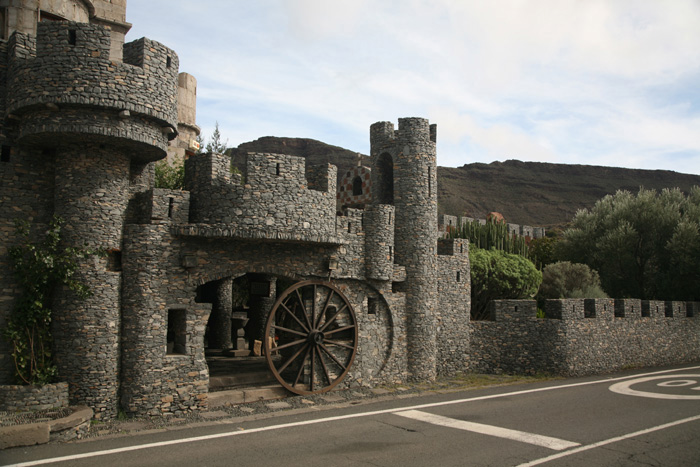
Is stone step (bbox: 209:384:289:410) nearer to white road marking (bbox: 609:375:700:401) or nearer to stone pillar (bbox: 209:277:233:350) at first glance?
stone pillar (bbox: 209:277:233:350)

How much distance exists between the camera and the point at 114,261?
→ 43.9ft

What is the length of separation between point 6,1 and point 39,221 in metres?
7.37

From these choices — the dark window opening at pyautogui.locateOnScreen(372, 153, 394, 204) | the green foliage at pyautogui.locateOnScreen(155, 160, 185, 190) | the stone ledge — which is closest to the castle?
the stone ledge

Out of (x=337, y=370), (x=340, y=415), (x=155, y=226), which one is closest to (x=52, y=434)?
(x=155, y=226)

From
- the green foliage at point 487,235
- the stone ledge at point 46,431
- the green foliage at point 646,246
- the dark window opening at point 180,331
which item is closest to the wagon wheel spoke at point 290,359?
the dark window opening at point 180,331

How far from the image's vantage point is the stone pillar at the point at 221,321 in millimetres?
22156

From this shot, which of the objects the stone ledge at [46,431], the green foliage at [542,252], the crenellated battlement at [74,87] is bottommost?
the stone ledge at [46,431]

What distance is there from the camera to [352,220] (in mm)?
17109

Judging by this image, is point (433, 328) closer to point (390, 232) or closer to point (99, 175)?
point (390, 232)

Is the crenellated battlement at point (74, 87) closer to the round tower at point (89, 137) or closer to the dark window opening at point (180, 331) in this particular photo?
the round tower at point (89, 137)

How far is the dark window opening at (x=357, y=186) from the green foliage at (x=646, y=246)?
14.6 meters

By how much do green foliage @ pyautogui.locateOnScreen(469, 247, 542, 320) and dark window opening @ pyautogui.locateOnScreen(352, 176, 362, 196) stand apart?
5.70 m

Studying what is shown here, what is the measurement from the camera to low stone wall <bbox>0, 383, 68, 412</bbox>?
11.5 metres

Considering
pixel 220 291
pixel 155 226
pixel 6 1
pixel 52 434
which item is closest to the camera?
pixel 52 434
